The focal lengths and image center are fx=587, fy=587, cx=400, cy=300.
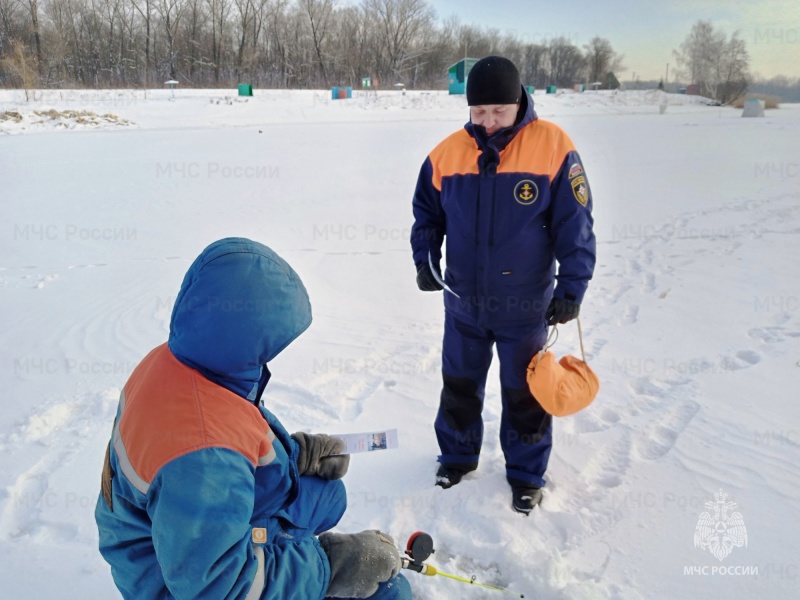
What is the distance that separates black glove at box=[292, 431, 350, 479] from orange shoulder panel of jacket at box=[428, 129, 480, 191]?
4.03 feet

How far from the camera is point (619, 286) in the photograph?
16.7 feet

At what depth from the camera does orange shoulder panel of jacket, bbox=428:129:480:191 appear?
238 centimetres

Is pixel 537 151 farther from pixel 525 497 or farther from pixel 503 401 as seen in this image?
pixel 525 497

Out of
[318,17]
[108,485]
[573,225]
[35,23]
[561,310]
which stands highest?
[318,17]

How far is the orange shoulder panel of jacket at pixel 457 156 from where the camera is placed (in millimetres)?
2377

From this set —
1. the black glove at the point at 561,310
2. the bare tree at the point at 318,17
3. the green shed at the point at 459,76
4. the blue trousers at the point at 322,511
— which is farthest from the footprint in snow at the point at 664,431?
the bare tree at the point at 318,17

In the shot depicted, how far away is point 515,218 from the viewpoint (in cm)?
232

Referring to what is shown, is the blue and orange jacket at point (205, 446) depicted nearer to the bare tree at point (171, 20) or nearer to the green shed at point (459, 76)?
the green shed at point (459, 76)

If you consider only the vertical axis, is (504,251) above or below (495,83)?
below

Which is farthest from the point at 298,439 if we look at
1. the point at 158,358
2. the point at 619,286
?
the point at 619,286

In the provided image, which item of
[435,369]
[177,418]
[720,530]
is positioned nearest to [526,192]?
[720,530]

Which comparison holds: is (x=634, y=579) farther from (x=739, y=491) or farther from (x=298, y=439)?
(x=298, y=439)

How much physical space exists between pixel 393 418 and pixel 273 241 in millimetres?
4163

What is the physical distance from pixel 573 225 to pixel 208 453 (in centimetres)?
165
